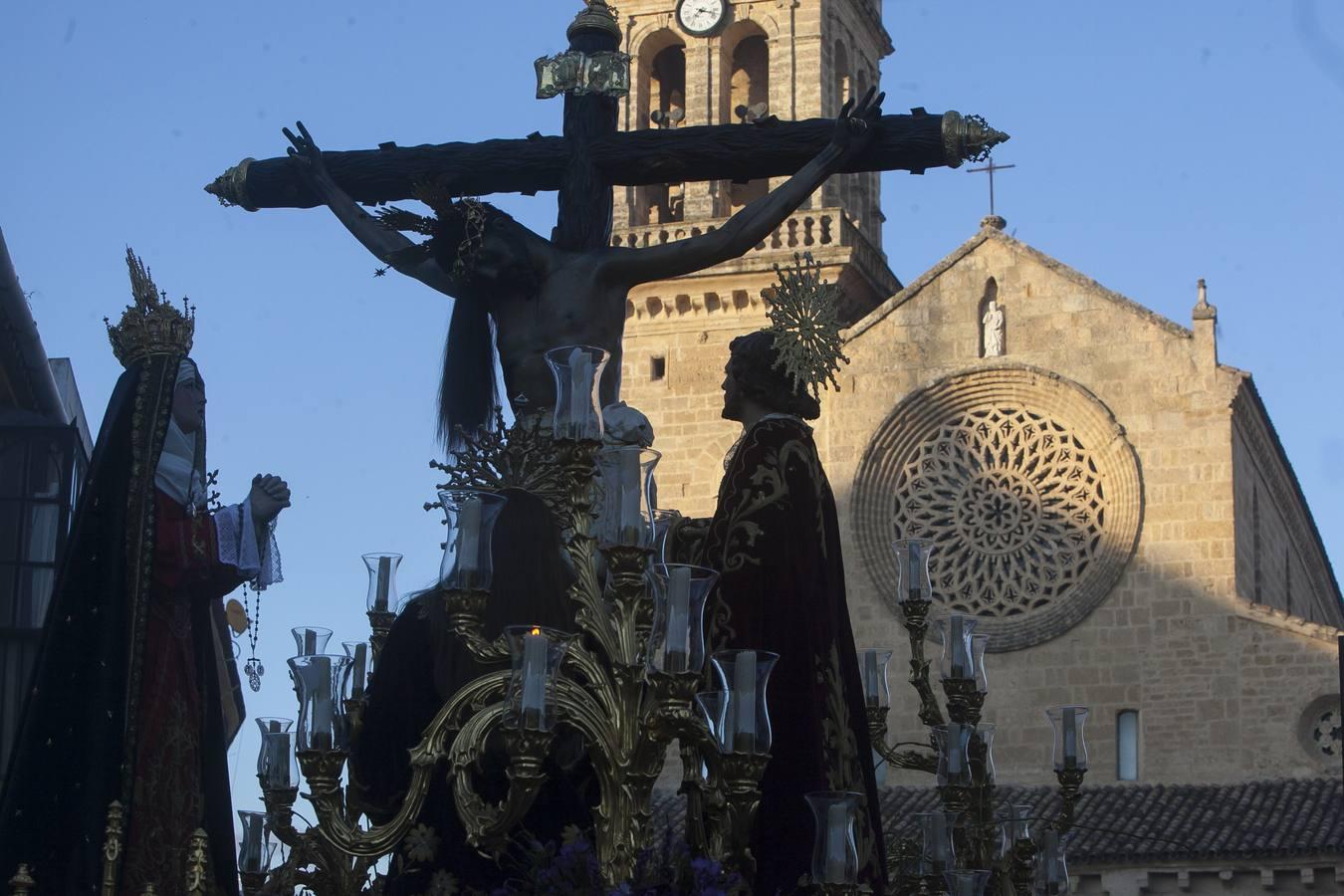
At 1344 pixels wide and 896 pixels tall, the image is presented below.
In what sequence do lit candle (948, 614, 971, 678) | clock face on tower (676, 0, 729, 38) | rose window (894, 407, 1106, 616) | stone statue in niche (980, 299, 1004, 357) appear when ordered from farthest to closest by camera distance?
1. clock face on tower (676, 0, 729, 38)
2. stone statue in niche (980, 299, 1004, 357)
3. rose window (894, 407, 1106, 616)
4. lit candle (948, 614, 971, 678)

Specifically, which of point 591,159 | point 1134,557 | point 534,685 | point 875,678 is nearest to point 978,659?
point 875,678

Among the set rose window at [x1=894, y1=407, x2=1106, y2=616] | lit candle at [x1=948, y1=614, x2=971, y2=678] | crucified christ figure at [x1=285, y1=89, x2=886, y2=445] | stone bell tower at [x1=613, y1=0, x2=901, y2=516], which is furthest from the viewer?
stone bell tower at [x1=613, y1=0, x2=901, y2=516]

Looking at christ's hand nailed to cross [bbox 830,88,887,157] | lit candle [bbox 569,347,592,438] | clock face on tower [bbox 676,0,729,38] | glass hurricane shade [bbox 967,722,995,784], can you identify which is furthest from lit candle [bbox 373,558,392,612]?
clock face on tower [bbox 676,0,729,38]

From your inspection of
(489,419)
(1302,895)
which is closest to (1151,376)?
(1302,895)

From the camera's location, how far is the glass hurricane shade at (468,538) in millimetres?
6680

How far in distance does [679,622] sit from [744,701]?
0.26m

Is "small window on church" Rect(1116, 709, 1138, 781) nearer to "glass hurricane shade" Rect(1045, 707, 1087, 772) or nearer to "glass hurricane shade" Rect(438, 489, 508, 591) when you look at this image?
"glass hurricane shade" Rect(1045, 707, 1087, 772)

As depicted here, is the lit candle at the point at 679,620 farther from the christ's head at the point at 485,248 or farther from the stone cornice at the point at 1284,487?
the stone cornice at the point at 1284,487

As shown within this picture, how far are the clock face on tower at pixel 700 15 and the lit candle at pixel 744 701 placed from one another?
30.3m

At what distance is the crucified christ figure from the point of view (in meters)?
7.40

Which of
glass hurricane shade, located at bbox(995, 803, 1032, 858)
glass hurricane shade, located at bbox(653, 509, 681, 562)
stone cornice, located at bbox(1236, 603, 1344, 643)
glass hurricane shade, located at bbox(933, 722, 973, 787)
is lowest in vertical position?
glass hurricane shade, located at bbox(995, 803, 1032, 858)

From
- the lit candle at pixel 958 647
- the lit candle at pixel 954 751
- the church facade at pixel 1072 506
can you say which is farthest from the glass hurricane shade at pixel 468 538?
the church facade at pixel 1072 506

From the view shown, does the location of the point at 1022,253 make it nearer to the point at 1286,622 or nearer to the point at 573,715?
the point at 1286,622

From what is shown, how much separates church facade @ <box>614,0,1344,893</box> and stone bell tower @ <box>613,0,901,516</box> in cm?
6
